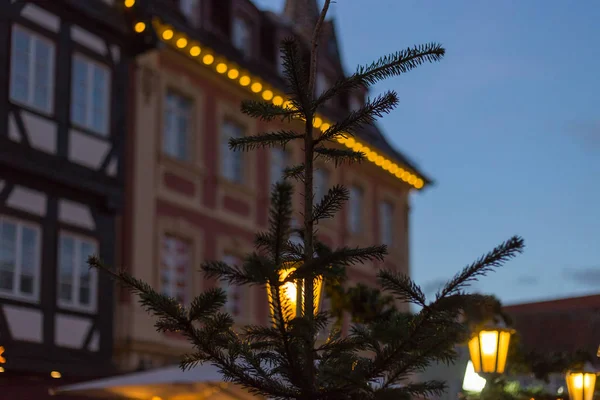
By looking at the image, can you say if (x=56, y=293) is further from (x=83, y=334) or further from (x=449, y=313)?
(x=449, y=313)

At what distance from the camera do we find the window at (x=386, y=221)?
28.1 meters

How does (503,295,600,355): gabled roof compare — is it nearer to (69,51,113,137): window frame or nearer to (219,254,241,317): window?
(219,254,241,317): window

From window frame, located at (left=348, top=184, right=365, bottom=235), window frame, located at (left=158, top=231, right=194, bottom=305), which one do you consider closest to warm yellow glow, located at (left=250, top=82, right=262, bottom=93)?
window frame, located at (left=158, top=231, right=194, bottom=305)

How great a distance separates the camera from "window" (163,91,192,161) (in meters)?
20.6

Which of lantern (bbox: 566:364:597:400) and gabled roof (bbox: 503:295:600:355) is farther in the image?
gabled roof (bbox: 503:295:600:355)

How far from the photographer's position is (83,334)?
1755cm

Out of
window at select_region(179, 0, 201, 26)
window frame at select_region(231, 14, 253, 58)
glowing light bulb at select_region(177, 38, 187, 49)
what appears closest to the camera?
glowing light bulb at select_region(177, 38, 187, 49)

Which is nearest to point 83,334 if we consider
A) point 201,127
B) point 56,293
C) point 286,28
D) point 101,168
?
point 56,293

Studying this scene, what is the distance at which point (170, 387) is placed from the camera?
12.1 meters

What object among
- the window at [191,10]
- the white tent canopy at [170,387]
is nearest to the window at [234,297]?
the window at [191,10]

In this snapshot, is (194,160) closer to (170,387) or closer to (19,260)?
(19,260)

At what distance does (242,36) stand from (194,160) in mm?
3796

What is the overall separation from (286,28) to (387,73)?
20337 millimetres

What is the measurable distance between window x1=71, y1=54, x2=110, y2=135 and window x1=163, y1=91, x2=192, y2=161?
1986mm
